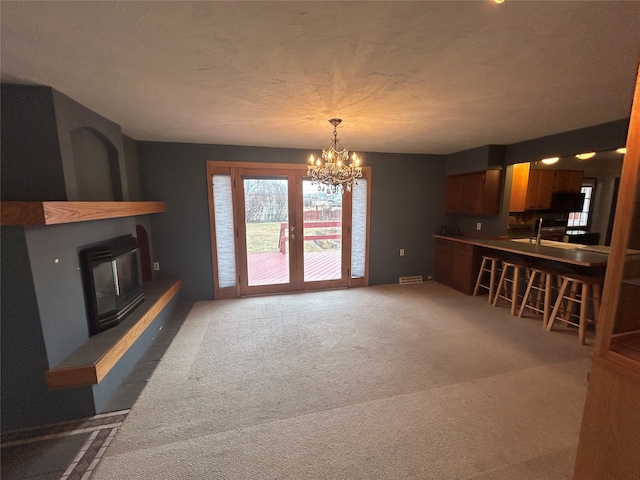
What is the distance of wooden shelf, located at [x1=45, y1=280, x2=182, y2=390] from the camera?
175cm

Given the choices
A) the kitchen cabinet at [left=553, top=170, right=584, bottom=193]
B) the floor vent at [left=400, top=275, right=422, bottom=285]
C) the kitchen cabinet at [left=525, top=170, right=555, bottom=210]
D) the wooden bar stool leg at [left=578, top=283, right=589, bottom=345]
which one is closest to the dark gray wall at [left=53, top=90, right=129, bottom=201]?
the floor vent at [left=400, top=275, right=422, bottom=285]

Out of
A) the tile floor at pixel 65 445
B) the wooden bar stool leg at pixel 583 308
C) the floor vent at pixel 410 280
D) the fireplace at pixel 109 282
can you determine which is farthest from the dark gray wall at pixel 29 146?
the wooden bar stool leg at pixel 583 308

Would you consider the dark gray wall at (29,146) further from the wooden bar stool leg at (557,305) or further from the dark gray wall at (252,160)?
the wooden bar stool leg at (557,305)

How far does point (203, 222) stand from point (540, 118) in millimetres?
4355

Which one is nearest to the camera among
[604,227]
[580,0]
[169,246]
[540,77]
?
[580,0]

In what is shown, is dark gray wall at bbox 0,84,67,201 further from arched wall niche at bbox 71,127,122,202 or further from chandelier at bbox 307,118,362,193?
chandelier at bbox 307,118,362,193

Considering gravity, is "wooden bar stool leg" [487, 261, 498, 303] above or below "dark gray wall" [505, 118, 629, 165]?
below

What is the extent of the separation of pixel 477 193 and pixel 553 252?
1358mm

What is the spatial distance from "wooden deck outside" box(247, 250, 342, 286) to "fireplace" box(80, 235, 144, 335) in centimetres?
165

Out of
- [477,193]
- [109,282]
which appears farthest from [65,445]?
[477,193]

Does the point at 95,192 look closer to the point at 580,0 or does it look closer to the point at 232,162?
the point at 232,162

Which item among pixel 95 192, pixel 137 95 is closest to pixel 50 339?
pixel 95 192

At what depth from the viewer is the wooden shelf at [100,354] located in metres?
1.75

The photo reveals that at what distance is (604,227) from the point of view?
505cm
